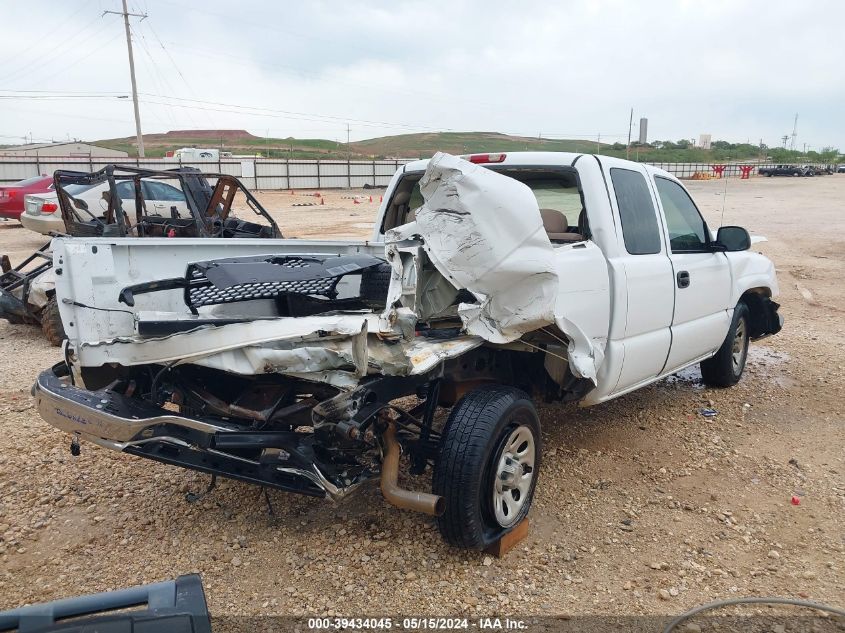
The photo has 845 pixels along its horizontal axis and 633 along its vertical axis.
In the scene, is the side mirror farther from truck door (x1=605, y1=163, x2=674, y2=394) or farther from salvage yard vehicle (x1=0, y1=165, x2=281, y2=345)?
salvage yard vehicle (x1=0, y1=165, x2=281, y2=345)

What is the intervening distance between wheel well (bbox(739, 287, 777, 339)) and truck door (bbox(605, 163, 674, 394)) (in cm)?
216

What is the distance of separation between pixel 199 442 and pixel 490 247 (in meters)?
1.58

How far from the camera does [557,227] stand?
451 centimetres

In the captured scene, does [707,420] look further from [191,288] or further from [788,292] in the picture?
[788,292]

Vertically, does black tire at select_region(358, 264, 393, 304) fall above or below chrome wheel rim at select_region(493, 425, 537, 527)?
above

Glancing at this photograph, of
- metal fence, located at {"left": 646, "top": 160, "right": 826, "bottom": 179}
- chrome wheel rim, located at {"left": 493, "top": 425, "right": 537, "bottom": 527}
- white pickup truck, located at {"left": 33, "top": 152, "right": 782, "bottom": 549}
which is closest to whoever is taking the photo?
white pickup truck, located at {"left": 33, "top": 152, "right": 782, "bottom": 549}

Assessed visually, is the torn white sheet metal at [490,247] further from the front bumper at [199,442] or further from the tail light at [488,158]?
the tail light at [488,158]

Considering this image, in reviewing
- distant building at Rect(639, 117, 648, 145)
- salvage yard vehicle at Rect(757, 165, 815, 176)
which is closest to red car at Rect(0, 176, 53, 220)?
distant building at Rect(639, 117, 648, 145)

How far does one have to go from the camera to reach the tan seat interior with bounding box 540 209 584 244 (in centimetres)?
433

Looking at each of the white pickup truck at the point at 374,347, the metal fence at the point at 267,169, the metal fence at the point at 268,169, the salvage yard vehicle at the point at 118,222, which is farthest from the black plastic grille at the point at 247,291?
the metal fence at the point at 268,169

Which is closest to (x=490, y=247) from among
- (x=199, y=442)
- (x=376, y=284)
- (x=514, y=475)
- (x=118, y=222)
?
(x=514, y=475)

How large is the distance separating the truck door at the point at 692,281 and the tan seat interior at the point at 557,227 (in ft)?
2.70

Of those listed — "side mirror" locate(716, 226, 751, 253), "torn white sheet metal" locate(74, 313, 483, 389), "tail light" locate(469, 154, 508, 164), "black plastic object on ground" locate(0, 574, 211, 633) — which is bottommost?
"black plastic object on ground" locate(0, 574, 211, 633)

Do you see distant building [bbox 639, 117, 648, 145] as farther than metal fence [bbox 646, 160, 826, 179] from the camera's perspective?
No
